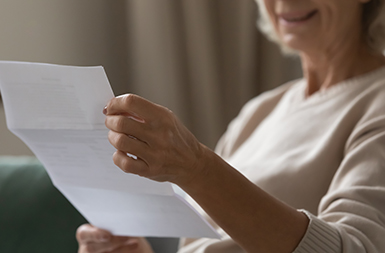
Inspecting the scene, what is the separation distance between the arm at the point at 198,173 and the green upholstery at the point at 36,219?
2.05ft

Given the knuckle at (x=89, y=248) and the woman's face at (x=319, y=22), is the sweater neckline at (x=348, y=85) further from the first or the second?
the knuckle at (x=89, y=248)

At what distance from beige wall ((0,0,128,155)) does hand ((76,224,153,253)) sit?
0.75 meters

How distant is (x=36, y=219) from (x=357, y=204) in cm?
79

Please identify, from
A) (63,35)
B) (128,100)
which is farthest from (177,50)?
(128,100)

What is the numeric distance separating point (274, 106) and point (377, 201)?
2.07 ft

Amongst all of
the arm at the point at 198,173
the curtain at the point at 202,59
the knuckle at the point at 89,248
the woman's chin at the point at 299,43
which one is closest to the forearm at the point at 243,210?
the arm at the point at 198,173

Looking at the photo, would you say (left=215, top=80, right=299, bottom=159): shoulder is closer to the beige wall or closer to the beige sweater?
the beige sweater

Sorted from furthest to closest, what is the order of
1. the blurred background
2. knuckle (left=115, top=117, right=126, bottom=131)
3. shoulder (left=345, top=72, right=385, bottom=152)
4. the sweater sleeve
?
the blurred background < shoulder (left=345, top=72, right=385, bottom=152) < the sweater sleeve < knuckle (left=115, top=117, right=126, bottom=131)

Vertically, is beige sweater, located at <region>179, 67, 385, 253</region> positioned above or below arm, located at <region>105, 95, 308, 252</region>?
below

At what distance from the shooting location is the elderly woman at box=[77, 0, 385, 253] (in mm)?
556

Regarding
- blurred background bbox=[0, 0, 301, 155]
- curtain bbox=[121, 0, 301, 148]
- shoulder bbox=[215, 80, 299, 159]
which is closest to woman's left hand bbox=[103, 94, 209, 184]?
shoulder bbox=[215, 80, 299, 159]

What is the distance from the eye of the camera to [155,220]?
745 millimetres

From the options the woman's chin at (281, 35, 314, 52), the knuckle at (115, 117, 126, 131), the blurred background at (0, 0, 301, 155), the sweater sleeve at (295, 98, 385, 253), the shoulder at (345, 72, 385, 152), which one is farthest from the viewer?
the blurred background at (0, 0, 301, 155)

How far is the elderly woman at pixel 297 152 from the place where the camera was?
1.82ft
